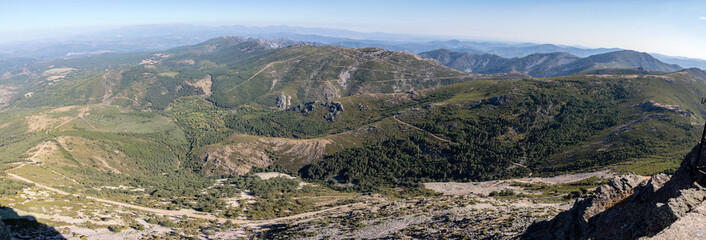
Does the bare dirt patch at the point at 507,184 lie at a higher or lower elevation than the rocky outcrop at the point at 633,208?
lower

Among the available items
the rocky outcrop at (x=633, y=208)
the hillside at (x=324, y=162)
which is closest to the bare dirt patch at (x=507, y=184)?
the hillside at (x=324, y=162)

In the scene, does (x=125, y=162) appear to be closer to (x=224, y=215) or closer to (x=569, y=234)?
(x=224, y=215)

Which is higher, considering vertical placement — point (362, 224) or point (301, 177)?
point (362, 224)

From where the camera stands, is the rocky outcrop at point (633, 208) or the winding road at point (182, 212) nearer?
the rocky outcrop at point (633, 208)

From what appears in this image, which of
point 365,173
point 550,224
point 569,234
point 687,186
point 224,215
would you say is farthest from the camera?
point 365,173

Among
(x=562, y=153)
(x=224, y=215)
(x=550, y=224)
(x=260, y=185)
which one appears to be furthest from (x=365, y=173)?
(x=550, y=224)

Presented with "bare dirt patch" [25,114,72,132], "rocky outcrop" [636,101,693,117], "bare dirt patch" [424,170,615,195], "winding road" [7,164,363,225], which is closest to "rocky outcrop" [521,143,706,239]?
"bare dirt patch" [424,170,615,195]

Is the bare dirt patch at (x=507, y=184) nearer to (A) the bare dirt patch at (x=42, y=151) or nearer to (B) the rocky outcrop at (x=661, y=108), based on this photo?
(B) the rocky outcrop at (x=661, y=108)
